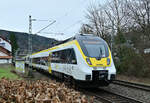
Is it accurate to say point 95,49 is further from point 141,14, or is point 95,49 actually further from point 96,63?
point 141,14

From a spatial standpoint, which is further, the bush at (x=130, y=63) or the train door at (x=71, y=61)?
the bush at (x=130, y=63)

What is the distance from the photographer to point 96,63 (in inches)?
347

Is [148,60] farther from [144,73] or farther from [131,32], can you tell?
[131,32]

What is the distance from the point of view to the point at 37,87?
3.87 metres

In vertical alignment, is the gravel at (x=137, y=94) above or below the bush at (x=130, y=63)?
below

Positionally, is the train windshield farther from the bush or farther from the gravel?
the bush

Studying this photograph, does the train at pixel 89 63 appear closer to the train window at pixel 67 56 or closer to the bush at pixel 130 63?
the train window at pixel 67 56

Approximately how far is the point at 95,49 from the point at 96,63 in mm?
923

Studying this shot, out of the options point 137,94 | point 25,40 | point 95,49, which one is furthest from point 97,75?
point 25,40

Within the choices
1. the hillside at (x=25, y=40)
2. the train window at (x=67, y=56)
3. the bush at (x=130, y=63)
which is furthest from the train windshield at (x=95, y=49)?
the hillside at (x=25, y=40)

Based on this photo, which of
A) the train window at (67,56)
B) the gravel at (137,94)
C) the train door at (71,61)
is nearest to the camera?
the gravel at (137,94)

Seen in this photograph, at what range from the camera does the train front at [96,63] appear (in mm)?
8602

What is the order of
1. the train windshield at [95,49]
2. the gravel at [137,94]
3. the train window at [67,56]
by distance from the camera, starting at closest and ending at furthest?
the gravel at [137,94]
the train windshield at [95,49]
the train window at [67,56]

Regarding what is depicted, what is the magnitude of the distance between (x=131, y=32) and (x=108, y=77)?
1221cm
